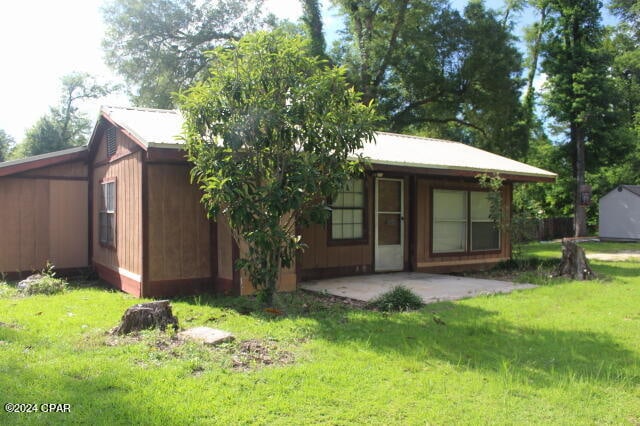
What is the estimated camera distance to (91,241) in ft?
35.0

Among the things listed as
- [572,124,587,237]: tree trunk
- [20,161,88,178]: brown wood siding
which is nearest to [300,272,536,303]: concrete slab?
[20,161,88,178]: brown wood siding

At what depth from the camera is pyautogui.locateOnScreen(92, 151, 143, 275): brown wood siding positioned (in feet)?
25.7

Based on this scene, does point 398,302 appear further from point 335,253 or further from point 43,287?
point 43,287

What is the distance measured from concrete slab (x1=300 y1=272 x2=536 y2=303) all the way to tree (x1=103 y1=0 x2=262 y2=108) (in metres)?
15.3

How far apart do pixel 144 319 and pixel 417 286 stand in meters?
5.00

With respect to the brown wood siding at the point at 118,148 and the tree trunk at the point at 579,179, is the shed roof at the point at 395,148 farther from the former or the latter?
the tree trunk at the point at 579,179

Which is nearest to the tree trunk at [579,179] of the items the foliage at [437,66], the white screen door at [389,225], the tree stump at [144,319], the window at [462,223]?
the foliage at [437,66]

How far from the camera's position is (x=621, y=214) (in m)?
22.9

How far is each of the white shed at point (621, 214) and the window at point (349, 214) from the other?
1781cm

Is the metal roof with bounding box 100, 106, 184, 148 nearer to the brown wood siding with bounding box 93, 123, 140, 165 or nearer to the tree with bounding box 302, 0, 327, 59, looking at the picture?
A: the brown wood siding with bounding box 93, 123, 140, 165

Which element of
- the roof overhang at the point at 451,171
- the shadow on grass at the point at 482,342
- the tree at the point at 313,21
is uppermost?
the tree at the point at 313,21

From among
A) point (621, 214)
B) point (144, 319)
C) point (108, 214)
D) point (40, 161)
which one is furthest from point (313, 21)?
point (144, 319)

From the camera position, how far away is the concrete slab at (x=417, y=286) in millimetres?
7961

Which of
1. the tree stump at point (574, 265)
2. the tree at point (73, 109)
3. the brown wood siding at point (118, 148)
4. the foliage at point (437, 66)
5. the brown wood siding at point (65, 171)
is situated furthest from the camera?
the tree at point (73, 109)
